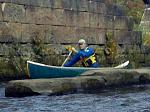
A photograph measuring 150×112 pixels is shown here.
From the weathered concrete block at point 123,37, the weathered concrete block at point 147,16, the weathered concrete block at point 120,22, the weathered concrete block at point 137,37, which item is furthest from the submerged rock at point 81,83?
the weathered concrete block at point 147,16

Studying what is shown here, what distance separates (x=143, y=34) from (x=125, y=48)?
272 cm

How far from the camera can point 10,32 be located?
52.6 feet

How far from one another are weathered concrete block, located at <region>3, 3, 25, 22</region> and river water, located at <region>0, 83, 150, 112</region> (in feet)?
14.0

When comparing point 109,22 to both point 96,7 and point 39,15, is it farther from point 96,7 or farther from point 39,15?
point 39,15

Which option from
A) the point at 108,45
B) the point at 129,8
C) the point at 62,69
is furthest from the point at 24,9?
the point at 129,8

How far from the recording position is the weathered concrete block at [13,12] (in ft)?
52.0

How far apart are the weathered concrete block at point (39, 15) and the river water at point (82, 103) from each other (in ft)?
17.0

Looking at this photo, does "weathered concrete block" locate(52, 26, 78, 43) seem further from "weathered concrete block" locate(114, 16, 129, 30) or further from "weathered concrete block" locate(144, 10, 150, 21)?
"weathered concrete block" locate(144, 10, 150, 21)

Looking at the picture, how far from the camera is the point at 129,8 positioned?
28641 millimetres

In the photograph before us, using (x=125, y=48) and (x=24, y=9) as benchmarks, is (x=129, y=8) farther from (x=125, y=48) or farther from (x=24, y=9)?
(x=24, y=9)

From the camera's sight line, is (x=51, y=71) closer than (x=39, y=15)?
Yes

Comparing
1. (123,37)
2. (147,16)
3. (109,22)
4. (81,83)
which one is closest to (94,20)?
(109,22)

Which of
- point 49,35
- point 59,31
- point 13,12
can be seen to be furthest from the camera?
point 59,31

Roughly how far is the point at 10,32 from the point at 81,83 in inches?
184
